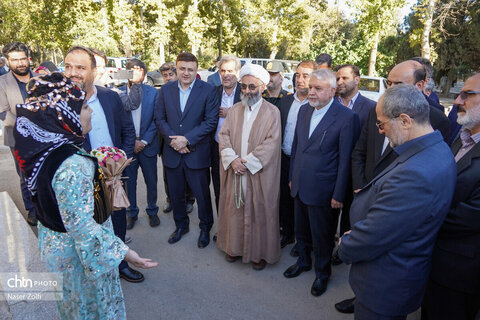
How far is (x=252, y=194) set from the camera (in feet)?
11.1

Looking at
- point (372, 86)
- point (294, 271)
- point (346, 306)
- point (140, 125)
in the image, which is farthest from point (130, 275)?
point (372, 86)

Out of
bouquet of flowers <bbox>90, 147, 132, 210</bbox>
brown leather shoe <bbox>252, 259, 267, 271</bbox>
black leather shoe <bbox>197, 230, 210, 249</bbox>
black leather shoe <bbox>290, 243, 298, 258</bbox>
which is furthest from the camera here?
black leather shoe <bbox>197, 230, 210, 249</bbox>

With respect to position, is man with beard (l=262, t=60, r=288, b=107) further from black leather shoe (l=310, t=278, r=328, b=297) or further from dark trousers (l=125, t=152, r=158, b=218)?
black leather shoe (l=310, t=278, r=328, b=297)

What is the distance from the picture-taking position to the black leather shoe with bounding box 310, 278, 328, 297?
3.05m

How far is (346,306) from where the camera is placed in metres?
2.83

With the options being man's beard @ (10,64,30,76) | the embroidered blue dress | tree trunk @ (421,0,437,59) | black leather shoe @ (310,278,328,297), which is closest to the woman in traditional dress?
the embroidered blue dress

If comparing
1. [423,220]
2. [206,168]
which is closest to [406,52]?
[206,168]

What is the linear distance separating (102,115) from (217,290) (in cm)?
197

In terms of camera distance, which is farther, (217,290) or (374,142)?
(217,290)

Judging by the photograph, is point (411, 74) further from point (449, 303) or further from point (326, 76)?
point (449, 303)

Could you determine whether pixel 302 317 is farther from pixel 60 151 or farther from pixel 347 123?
pixel 60 151

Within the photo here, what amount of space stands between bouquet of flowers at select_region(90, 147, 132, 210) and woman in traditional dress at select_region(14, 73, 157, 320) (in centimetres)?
33

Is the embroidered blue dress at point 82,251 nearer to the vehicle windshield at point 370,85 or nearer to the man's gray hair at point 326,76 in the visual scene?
the man's gray hair at point 326,76

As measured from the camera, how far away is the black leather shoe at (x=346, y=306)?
2.82 m
